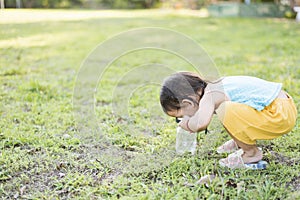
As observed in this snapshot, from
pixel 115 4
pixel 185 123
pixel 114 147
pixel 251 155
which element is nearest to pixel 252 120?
pixel 251 155

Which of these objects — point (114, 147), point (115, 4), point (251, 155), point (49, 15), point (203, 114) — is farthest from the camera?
point (115, 4)

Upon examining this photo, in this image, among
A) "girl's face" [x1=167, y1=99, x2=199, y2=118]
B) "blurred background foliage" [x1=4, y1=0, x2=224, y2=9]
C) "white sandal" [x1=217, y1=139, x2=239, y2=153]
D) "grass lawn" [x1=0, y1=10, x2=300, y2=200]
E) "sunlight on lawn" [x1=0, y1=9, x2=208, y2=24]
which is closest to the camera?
"grass lawn" [x1=0, y1=10, x2=300, y2=200]

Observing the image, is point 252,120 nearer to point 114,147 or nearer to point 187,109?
point 187,109

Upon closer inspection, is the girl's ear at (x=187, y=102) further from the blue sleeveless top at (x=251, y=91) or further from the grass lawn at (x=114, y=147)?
the grass lawn at (x=114, y=147)

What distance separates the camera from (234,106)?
193 cm

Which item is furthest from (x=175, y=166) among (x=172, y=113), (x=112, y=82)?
(x=112, y=82)

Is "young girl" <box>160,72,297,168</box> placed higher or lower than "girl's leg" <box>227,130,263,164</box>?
higher

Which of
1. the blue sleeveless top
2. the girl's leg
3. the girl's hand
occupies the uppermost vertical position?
the blue sleeveless top

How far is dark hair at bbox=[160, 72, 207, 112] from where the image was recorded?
1.94 m

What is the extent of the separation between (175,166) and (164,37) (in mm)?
5218

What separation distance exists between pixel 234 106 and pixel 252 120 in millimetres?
117

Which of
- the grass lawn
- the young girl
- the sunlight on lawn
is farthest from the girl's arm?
the sunlight on lawn

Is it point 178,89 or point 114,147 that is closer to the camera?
point 178,89

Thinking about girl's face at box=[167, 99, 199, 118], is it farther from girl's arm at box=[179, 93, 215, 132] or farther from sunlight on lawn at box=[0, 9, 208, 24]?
sunlight on lawn at box=[0, 9, 208, 24]
